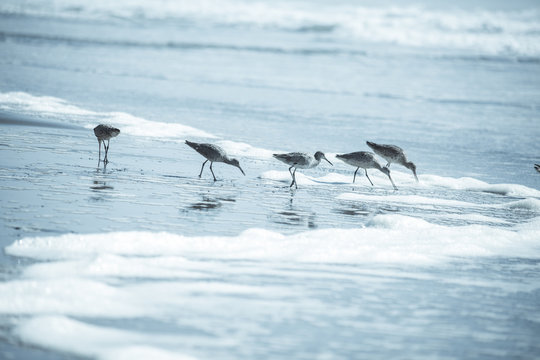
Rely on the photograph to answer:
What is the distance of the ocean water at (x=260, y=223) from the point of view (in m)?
5.66

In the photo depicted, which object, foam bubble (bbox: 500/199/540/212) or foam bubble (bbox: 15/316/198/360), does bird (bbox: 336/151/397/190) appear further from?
foam bubble (bbox: 15/316/198/360)

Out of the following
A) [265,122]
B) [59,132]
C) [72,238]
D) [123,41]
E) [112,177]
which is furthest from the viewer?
[123,41]

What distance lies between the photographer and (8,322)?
545 centimetres

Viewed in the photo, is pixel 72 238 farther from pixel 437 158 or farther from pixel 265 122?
pixel 265 122

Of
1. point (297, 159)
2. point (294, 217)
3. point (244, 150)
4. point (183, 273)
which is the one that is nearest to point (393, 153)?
point (297, 159)

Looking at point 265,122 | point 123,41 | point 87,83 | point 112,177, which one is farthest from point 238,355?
point 123,41

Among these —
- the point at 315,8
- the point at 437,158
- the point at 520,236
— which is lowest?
the point at 520,236

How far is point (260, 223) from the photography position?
9211mm

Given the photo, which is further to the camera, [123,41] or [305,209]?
[123,41]

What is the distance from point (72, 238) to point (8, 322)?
2074 millimetres

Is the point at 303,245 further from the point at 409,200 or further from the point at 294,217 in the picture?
the point at 409,200

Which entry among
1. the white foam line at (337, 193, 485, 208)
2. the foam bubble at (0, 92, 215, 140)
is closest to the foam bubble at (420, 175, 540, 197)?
the white foam line at (337, 193, 485, 208)

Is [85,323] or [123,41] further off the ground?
[123,41]

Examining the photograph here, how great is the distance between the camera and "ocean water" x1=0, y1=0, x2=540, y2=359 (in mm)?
5656
